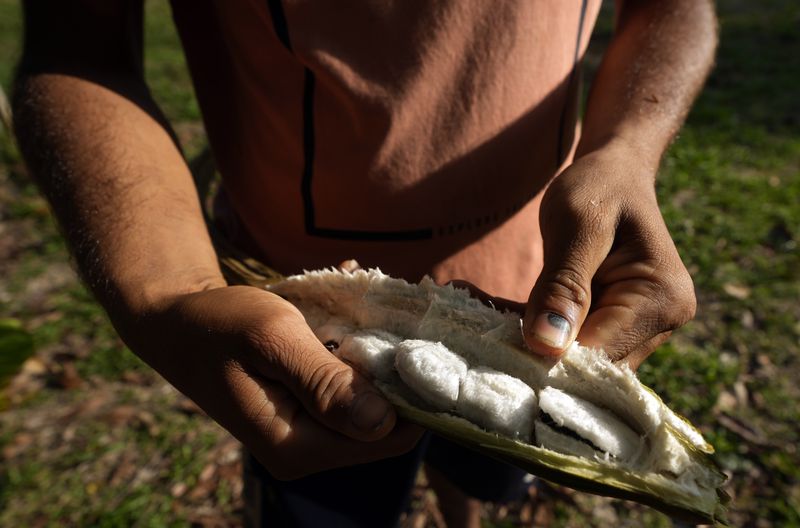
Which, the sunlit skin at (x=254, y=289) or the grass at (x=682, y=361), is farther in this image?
the grass at (x=682, y=361)

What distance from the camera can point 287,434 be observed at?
1.09 m

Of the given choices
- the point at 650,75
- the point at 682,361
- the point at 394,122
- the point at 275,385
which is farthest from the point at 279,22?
the point at 682,361

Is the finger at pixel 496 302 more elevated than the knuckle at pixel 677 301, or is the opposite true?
the knuckle at pixel 677 301

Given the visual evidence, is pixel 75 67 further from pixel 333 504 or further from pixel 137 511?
pixel 137 511

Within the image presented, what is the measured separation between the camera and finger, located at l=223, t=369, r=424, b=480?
3.54ft

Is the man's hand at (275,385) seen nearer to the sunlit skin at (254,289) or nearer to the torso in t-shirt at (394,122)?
the sunlit skin at (254,289)

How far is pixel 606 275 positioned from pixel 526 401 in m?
0.32

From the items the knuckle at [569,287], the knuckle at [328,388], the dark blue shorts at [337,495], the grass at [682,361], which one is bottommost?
the grass at [682,361]

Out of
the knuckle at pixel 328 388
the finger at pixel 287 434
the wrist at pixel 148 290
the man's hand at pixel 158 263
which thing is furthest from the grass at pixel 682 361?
the knuckle at pixel 328 388

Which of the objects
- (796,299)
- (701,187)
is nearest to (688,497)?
(796,299)

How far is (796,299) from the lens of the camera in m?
3.24

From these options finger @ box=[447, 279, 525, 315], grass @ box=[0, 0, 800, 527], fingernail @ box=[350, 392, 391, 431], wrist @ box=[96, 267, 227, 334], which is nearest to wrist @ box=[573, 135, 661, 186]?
finger @ box=[447, 279, 525, 315]

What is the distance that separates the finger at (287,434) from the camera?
1080mm

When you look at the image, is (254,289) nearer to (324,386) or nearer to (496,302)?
(324,386)
